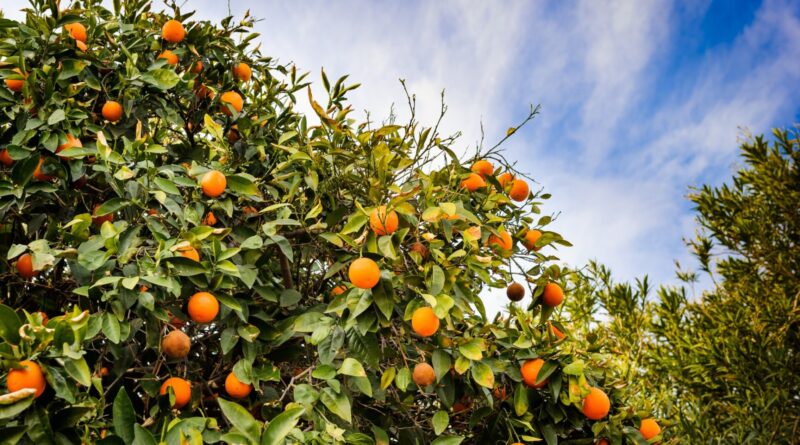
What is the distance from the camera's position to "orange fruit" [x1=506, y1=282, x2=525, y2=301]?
2113 mm

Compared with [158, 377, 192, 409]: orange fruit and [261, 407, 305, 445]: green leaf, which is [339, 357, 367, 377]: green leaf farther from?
[158, 377, 192, 409]: orange fruit

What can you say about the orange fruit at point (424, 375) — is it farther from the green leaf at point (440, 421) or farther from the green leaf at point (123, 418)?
the green leaf at point (123, 418)

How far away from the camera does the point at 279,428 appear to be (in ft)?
4.33

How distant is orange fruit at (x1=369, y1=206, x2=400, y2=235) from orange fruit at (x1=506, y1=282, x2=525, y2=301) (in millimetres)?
638

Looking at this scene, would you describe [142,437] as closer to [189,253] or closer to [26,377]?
[26,377]

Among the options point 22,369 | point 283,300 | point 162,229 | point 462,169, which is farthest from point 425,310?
point 22,369

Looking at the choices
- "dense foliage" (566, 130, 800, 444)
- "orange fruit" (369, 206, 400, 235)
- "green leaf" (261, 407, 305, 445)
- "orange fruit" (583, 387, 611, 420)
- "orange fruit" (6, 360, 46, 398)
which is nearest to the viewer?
"orange fruit" (6, 360, 46, 398)

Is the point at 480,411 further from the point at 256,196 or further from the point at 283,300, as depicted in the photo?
the point at 256,196

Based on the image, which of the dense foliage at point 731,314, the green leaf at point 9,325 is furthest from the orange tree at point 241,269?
the dense foliage at point 731,314

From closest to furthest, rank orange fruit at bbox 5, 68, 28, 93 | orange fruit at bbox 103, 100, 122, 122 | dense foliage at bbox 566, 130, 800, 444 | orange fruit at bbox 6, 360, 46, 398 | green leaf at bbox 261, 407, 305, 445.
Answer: orange fruit at bbox 6, 360, 46, 398
green leaf at bbox 261, 407, 305, 445
orange fruit at bbox 5, 68, 28, 93
orange fruit at bbox 103, 100, 122, 122
dense foliage at bbox 566, 130, 800, 444

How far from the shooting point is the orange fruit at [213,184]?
183 centimetres

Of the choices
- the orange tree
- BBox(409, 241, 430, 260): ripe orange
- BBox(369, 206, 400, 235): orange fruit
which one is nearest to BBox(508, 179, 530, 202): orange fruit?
the orange tree

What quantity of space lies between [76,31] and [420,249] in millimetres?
1528

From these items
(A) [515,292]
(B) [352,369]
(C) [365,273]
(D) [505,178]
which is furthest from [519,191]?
(B) [352,369]
